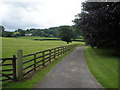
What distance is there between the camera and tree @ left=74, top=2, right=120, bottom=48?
16.7 m

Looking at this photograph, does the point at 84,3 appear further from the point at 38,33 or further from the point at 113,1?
the point at 38,33

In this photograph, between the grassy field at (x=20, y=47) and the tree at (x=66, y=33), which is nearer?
the grassy field at (x=20, y=47)

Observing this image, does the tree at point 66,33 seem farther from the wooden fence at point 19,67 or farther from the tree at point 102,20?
the wooden fence at point 19,67

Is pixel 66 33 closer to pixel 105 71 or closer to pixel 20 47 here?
pixel 20 47

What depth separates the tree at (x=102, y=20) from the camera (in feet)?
54.9

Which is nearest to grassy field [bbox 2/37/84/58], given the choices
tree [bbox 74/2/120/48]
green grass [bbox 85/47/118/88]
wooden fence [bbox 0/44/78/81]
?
wooden fence [bbox 0/44/78/81]

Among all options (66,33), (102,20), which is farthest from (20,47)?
(66,33)

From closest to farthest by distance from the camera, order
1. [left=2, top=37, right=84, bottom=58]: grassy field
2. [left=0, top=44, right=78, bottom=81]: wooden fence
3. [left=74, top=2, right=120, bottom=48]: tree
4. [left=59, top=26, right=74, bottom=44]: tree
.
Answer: [left=0, top=44, right=78, bottom=81]: wooden fence → [left=74, top=2, right=120, bottom=48]: tree → [left=2, top=37, right=84, bottom=58]: grassy field → [left=59, top=26, right=74, bottom=44]: tree

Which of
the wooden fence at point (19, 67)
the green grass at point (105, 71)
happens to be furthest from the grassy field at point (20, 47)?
the green grass at point (105, 71)

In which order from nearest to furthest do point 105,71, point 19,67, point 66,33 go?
point 19,67 → point 105,71 → point 66,33

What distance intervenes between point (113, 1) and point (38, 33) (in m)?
138

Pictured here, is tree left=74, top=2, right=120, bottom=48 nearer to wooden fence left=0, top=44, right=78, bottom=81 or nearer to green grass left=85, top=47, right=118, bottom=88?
green grass left=85, top=47, right=118, bottom=88

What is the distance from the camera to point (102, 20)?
1753 centimetres

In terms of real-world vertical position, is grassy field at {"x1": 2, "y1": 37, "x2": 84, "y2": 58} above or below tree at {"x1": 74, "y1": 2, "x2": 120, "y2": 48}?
below
